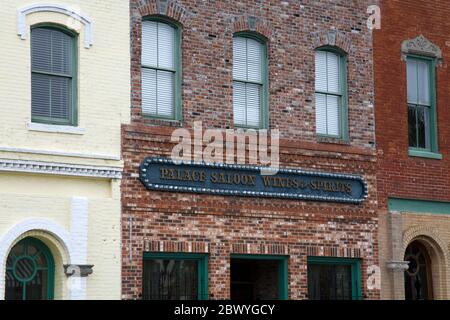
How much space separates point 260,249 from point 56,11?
239 inches

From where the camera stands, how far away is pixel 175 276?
64.8 ft

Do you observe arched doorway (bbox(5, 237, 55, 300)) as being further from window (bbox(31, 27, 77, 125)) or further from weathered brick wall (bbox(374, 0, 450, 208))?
weathered brick wall (bbox(374, 0, 450, 208))

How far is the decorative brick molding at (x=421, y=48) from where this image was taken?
23.5 meters

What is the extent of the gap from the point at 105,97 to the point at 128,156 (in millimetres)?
1152

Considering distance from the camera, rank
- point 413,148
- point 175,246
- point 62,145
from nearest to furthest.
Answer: point 62,145
point 175,246
point 413,148

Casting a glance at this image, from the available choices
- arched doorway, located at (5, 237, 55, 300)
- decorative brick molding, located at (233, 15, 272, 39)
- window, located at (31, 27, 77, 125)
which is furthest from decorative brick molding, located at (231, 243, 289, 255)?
decorative brick molding, located at (233, 15, 272, 39)

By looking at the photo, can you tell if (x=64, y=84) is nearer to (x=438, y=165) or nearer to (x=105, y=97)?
(x=105, y=97)

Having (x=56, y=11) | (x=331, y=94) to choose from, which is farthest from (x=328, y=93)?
(x=56, y=11)

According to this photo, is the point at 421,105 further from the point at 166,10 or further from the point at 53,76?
the point at 53,76

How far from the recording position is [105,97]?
19188 mm

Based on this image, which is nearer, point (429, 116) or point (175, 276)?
point (175, 276)

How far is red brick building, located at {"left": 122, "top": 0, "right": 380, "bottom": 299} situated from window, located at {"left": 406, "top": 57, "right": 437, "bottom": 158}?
4.25 ft

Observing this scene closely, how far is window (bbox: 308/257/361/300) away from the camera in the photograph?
21578 mm

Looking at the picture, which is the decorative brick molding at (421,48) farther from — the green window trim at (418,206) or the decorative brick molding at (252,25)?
the decorative brick molding at (252,25)
